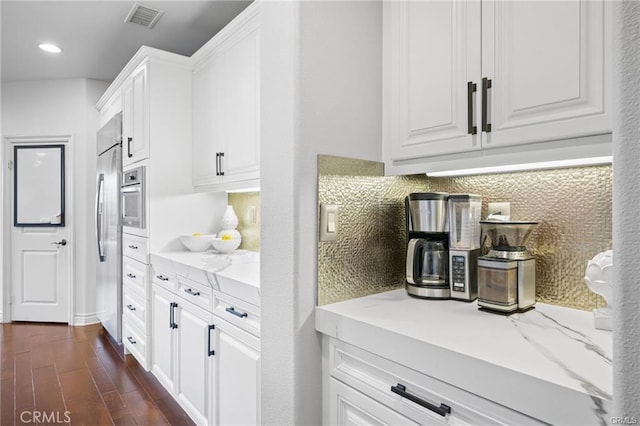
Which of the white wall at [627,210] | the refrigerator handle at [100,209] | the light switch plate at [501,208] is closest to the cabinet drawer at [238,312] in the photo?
the light switch plate at [501,208]

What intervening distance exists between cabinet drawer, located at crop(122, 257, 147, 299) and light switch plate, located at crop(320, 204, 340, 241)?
6.31 feet

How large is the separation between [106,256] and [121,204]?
25.3 inches

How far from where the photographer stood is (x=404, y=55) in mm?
1423

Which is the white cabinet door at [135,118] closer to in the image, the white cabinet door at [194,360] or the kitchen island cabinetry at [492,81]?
the white cabinet door at [194,360]

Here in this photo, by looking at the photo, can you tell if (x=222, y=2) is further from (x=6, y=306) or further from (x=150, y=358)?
(x=6, y=306)

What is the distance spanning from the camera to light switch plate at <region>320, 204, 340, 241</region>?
131 centimetres

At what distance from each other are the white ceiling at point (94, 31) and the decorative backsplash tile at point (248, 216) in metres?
1.32

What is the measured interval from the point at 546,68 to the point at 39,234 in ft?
16.4

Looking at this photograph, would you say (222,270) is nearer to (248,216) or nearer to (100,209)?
(248,216)

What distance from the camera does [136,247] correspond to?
296cm

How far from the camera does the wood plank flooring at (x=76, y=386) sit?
2.28m

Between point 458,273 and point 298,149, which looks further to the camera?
point 458,273

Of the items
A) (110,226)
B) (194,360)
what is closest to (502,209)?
(194,360)

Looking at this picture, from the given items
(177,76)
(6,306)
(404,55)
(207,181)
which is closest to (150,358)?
(207,181)
